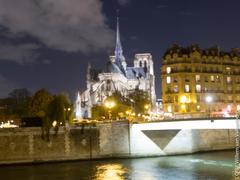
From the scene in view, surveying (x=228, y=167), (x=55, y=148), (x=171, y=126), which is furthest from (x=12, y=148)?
(x=228, y=167)

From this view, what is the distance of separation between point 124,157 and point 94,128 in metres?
5.72

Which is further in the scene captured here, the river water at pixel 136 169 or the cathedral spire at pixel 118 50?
the cathedral spire at pixel 118 50

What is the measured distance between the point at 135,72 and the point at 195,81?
66.6 meters

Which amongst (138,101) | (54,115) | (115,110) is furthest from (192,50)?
(54,115)

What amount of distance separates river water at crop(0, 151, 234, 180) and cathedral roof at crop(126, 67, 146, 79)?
96.9m

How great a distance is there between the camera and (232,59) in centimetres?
10938

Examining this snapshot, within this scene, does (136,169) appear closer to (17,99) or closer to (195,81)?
(195,81)

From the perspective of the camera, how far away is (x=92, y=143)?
70312mm

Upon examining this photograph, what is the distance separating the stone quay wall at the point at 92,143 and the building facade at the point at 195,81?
89.7 feet

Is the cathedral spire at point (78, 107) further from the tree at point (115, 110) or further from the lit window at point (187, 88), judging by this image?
the lit window at point (187, 88)

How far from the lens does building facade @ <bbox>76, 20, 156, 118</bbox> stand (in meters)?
147

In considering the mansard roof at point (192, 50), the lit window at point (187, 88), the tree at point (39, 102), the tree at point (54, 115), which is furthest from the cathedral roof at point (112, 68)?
the tree at point (54, 115)

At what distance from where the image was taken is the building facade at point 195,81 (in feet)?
331

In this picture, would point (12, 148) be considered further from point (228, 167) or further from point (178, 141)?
point (228, 167)
